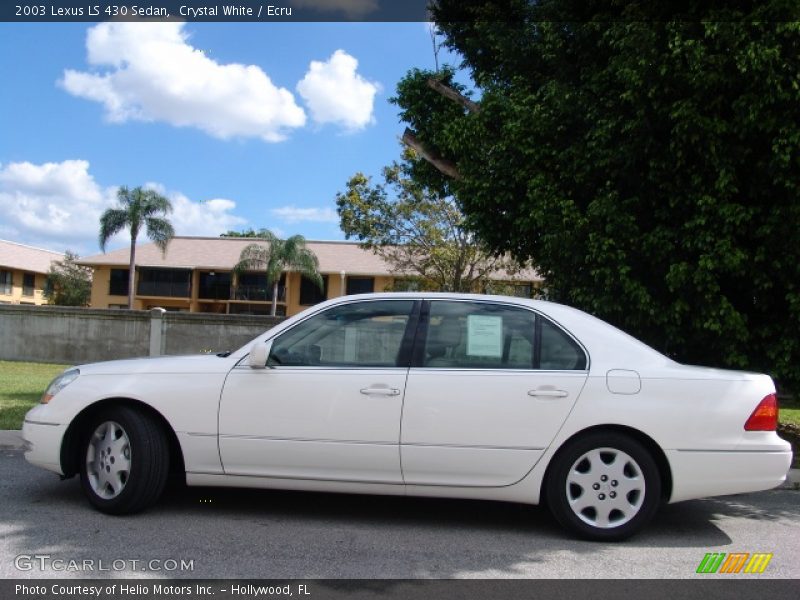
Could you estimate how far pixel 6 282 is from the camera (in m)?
51.2

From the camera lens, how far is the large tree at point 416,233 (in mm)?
25328

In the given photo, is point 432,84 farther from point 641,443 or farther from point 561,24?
point 641,443

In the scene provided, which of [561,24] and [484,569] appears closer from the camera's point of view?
[484,569]

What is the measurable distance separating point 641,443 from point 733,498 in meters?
2.15

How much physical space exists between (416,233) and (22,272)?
39008 mm

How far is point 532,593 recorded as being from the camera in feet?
11.9

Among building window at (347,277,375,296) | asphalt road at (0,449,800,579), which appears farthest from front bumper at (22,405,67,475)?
building window at (347,277,375,296)

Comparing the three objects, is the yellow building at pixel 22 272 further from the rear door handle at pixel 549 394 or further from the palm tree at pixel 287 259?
the rear door handle at pixel 549 394

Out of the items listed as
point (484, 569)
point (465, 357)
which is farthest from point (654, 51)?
point (484, 569)

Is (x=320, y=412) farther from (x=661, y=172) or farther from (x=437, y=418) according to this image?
(x=661, y=172)

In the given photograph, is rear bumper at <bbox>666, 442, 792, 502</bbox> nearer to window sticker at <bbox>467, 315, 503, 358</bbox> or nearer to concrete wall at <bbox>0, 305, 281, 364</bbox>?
window sticker at <bbox>467, 315, 503, 358</bbox>

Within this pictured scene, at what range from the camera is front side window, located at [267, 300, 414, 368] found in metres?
4.70

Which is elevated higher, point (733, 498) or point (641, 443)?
point (641, 443)

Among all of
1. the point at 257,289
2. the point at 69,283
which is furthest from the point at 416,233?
the point at 69,283
